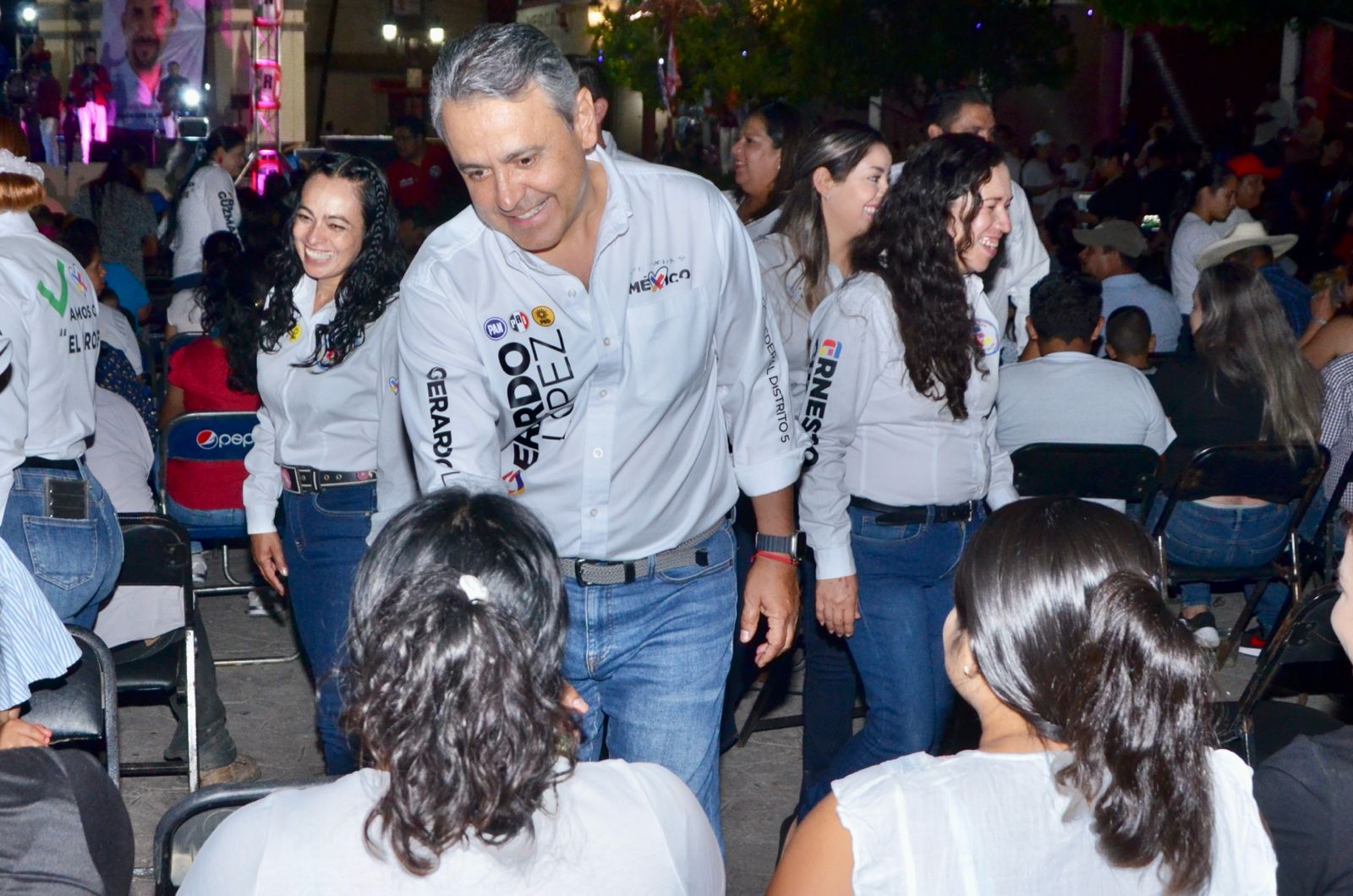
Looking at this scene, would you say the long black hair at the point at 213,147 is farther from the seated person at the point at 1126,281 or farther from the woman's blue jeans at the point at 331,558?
the woman's blue jeans at the point at 331,558

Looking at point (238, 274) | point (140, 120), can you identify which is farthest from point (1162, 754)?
point (140, 120)

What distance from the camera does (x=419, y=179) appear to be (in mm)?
11805

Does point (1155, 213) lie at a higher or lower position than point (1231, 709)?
higher

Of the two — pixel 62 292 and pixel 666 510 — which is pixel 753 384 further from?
pixel 62 292

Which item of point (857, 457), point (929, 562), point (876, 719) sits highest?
point (857, 457)

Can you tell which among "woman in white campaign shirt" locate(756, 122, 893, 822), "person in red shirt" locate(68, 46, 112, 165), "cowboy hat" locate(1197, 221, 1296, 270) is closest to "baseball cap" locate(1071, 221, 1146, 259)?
"cowboy hat" locate(1197, 221, 1296, 270)

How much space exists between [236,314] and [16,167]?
69 cm

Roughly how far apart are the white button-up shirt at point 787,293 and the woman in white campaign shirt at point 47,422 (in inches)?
77.1

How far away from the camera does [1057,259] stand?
10.9 meters

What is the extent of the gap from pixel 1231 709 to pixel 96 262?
17.8 feet

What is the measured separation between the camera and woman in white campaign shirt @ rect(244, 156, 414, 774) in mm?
3555

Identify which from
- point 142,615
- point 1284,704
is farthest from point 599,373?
point 142,615

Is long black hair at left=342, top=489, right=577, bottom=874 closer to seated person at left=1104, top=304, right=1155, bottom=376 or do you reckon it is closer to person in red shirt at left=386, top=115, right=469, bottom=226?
seated person at left=1104, top=304, right=1155, bottom=376

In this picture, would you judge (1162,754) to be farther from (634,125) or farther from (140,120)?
(634,125)
